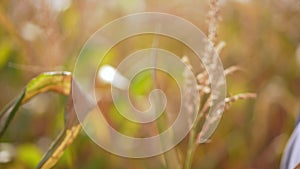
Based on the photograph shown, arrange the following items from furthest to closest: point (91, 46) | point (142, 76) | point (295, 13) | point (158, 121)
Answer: point (295, 13), point (91, 46), point (142, 76), point (158, 121)

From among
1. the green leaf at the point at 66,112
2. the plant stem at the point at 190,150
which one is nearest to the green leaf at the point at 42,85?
the green leaf at the point at 66,112

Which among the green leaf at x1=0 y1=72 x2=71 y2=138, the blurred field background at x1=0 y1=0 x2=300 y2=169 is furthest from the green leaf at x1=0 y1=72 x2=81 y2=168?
the blurred field background at x1=0 y1=0 x2=300 y2=169

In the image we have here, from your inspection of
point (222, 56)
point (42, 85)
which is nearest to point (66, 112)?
point (42, 85)

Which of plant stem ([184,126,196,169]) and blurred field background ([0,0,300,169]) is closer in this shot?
plant stem ([184,126,196,169])

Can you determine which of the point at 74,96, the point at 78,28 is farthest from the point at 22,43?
the point at 74,96

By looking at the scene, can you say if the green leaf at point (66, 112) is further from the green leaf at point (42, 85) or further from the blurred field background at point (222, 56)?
the blurred field background at point (222, 56)

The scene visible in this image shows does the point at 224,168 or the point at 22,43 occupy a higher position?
the point at 22,43

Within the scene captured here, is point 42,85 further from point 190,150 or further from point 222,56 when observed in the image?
point 222,56

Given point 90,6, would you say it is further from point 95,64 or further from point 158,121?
point 158,121

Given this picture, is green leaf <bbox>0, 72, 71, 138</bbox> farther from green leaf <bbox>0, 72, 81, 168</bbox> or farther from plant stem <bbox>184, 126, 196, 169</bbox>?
plant stem <bbox>184, 126, 196, 169</bbox>
